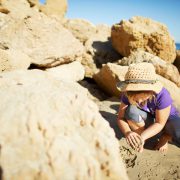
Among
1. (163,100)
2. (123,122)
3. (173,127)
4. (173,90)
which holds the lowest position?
(173,90)

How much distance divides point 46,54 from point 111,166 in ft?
8.63

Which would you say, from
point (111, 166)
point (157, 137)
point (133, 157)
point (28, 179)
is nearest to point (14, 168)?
point (28, 179)

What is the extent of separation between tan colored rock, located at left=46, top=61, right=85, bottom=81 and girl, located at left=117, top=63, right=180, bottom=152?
1.75 metres

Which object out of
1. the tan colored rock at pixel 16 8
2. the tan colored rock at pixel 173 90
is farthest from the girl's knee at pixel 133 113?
the tan colored rock at pixel 16 8

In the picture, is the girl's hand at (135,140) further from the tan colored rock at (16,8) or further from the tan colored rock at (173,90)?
the tan colored rock at (16,8)

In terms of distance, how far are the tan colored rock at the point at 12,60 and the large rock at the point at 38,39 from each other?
0.17 meters

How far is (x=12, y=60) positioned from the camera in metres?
3.10

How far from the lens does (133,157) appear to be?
2.36m

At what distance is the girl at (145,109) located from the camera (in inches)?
81.9

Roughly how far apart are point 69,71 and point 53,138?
115 inches

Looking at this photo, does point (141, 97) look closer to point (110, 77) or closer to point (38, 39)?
point (110, 77)

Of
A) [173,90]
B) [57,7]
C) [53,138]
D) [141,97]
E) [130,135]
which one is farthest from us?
[57,7]

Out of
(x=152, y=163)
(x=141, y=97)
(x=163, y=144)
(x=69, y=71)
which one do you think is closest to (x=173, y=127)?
(x=163, y=144)

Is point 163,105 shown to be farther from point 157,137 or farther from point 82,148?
point 82,148
